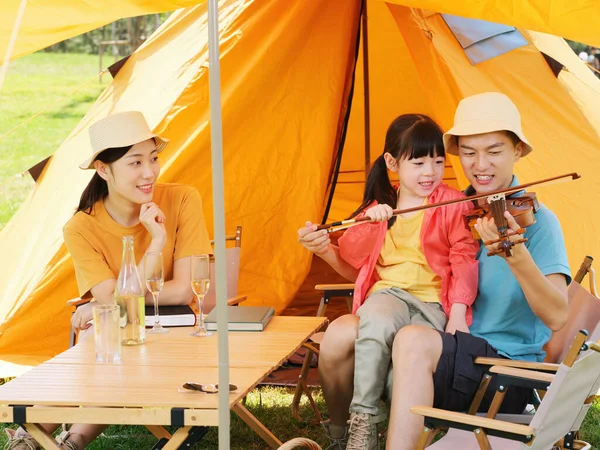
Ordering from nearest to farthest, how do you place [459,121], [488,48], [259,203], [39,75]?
[459,121], [488,48], [259,203], [39,75]

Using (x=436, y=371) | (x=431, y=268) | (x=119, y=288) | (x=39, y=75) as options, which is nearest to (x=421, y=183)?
(x=431, y=268)

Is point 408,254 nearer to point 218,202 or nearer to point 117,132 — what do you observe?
point 117,132

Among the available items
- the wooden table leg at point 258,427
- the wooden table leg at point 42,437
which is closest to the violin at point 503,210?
the wooden table leg at point 258,427

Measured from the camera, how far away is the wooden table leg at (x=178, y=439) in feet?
7.41

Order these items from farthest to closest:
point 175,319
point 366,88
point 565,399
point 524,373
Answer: point 366,88
point 175,319
point 524,373
point 565,399

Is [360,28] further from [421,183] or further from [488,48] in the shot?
[421,183]

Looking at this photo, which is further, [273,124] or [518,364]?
[273,124]

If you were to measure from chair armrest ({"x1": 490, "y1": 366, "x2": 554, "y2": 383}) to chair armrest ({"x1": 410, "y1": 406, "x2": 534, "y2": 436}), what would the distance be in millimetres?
262

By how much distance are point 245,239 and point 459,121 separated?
1.81 m

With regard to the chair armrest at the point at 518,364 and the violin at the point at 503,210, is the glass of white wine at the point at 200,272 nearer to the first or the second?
the violin at the point at 503,210

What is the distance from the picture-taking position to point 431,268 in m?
3.23

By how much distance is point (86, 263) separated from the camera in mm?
3264

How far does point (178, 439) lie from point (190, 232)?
1.27 meters

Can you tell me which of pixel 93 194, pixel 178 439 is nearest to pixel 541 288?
pixel 178 439
